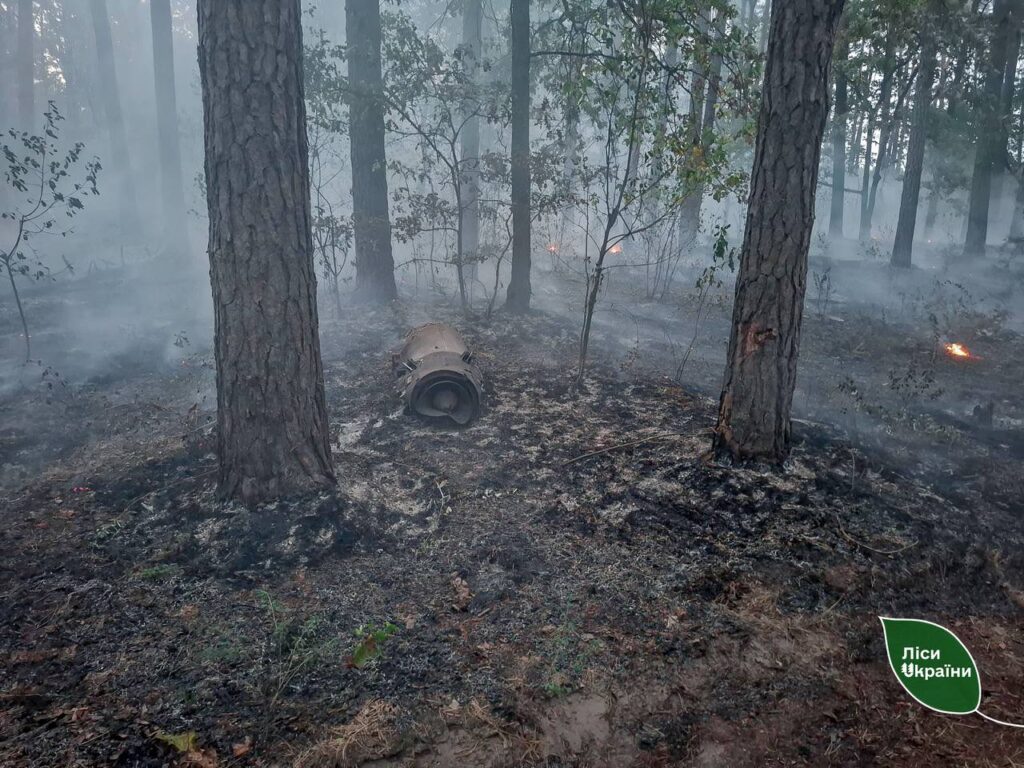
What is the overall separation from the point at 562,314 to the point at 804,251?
694cm

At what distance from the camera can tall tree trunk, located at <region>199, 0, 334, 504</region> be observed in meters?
3.95

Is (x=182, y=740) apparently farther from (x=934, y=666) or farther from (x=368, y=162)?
(x=368, y=162)

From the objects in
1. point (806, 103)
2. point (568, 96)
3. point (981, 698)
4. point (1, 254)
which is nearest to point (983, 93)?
point (568, 96)

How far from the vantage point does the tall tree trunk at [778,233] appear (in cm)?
455

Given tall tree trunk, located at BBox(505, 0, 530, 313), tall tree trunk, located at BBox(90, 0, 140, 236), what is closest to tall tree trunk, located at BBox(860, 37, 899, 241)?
tall tree trunk, located at BBox(505, 0, 530, 313)

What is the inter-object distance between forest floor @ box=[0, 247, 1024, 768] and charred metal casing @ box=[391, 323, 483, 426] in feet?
0.86

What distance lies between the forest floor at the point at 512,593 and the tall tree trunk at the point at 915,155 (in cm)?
1042

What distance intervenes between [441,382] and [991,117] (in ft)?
53.1

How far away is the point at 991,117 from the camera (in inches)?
577

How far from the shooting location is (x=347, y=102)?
10336 mm

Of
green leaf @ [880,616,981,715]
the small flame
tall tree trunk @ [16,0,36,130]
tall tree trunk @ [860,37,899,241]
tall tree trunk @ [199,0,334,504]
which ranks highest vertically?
tall tree trunk @ [16,0,36,130]

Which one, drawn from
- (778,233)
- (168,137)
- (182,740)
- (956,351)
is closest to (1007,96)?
(956,351)

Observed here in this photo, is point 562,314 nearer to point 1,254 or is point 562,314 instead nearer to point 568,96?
point 568,96

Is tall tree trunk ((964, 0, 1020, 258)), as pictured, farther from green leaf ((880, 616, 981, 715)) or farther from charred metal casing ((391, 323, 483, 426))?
green leaf ((880, 616, 981, 715))
